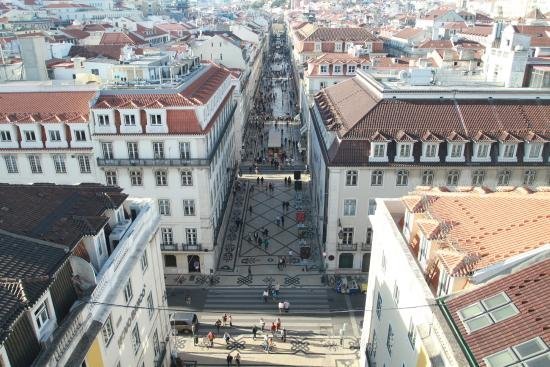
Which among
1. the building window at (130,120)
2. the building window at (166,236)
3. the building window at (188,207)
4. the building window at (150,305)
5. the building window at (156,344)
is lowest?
the building window at (166,236)

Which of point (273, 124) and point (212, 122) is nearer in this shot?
point (212, 122)

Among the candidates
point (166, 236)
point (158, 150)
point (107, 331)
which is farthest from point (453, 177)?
point (107, 331)

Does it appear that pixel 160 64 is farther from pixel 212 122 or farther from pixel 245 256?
pixel 245 256

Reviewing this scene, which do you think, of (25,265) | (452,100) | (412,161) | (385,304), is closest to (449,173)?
(412,161)

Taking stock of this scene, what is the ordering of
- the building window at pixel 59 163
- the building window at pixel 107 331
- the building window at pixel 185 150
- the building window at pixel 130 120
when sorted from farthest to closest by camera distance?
the building window at pixel 59 163, the building window at pixel 185 150, the building window at pixel 130 120, the building window at pixel 107 331

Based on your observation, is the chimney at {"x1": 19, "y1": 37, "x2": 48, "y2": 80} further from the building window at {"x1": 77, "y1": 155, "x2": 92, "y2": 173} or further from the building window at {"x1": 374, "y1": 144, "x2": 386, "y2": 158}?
the building window at {"x1": 374, "y1": 144, "x2": 386, "y2": 158}

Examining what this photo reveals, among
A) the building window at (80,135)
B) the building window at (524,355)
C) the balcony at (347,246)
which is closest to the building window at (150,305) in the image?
the building window at (524,355)

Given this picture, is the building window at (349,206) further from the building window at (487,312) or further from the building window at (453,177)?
the building window at (487,312)

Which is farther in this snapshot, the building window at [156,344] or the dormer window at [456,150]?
the dormer window at [456,150]
